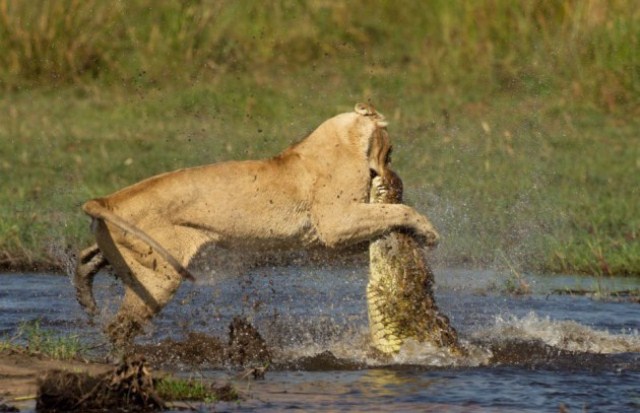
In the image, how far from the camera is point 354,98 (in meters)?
13.1

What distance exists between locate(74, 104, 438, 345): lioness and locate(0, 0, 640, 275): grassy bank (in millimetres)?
2568

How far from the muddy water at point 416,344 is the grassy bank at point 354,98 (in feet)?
2.82

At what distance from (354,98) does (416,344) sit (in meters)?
5.94

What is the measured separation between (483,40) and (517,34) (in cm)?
31

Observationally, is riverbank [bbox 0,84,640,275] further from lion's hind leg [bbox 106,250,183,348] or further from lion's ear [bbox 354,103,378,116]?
lion's hind leg [bbox 106,250,183,348]

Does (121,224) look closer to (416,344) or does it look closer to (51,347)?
(51,347)

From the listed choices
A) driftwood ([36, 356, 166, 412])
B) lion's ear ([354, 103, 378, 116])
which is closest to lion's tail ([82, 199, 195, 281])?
driftwood ([36, 356, 166, 412])

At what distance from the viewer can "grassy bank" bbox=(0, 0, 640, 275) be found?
1083 cm

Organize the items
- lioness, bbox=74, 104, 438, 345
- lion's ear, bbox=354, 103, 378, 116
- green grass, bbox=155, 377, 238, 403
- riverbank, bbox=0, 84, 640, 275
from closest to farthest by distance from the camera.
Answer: green grass, bbox=155, 377, 238, 403 → lioness, bbox=74, 104, 438, 345 → lion's ear, bbox=354, 103, 378, 116 → riverbank, bbox=0, 84, 640, 275

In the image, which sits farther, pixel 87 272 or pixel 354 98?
pixel 354 98

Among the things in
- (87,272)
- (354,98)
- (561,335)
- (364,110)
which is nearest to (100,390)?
(87,272)

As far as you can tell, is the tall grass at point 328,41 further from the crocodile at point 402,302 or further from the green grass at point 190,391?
the green grass at point 190,391

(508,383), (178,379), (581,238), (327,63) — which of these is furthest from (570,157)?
(178,379)

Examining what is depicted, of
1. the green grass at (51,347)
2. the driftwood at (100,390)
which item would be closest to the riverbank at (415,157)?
the green grass at (51,347)
